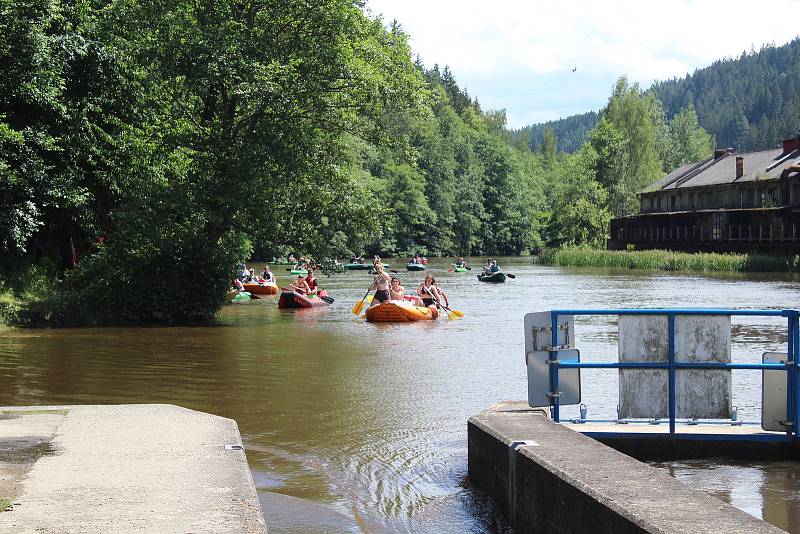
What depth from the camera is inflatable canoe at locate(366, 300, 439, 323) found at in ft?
94.7

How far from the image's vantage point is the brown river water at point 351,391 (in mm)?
8586

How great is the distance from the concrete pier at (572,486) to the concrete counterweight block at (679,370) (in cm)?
104

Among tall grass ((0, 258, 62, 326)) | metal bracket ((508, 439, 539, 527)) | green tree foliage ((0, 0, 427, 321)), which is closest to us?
metal bracket ((508, 439, 539, 527))

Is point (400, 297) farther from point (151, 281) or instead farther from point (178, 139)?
point (178, 139)

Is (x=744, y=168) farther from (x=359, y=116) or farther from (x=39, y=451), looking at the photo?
(x=39, y=451)

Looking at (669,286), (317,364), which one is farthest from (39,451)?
(669,286)

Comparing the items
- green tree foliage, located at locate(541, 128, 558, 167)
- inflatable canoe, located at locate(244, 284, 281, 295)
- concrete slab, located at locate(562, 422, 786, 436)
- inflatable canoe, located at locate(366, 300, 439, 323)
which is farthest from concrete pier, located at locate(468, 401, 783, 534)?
green tree foliage, located at locate(541, 128, 558, 167)

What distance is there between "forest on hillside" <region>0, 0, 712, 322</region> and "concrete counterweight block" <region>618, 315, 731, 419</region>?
17.4m

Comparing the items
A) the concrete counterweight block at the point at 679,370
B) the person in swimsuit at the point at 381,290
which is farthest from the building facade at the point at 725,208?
the concrete counterweight block at the point at 679,370

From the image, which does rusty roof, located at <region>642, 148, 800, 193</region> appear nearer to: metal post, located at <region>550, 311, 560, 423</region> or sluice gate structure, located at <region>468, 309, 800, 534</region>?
sluice gate structure, located at <region>468, 309, 800, 534</region>

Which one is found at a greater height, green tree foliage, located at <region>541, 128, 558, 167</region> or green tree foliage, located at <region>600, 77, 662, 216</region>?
green tree foliage, located at <region>541, 128, 558, 167</region>

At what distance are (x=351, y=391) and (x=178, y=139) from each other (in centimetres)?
1303

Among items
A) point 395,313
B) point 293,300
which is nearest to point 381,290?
point 395,313

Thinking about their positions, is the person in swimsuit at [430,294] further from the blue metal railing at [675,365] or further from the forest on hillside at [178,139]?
the blue metal railing at [675,365]
